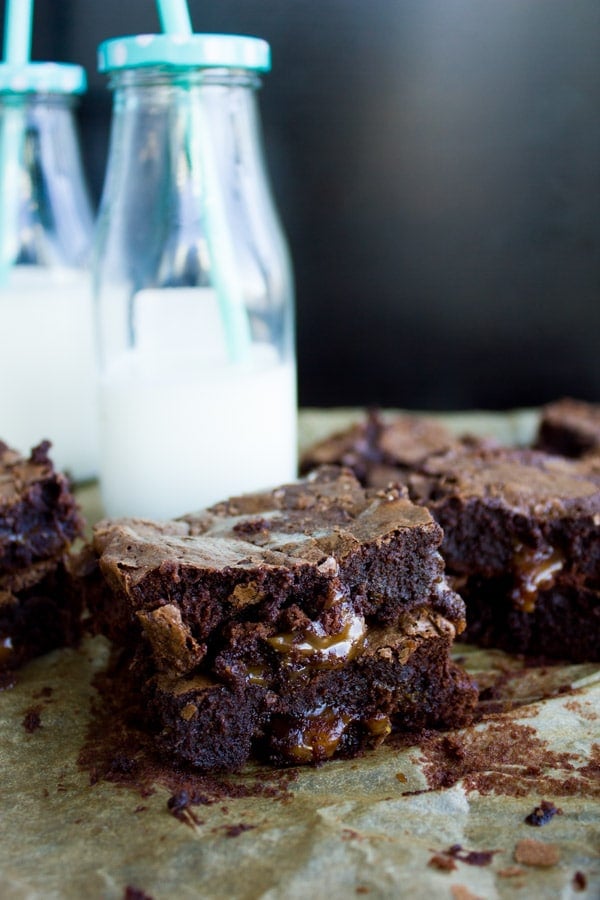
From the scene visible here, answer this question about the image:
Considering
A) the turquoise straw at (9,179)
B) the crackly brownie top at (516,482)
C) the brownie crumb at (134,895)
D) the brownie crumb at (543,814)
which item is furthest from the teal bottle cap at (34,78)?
the brownie crumb at (543,814)

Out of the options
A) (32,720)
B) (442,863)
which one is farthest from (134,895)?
(32,720)

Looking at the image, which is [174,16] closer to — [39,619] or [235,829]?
[39,619]

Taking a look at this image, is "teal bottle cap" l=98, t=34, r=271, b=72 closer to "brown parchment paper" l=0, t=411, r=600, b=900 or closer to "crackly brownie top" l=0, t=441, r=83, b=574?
"crackly brownie top" l=0, t=441, r=83, b=574

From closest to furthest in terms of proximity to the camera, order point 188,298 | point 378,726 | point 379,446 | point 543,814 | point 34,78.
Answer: point 543,814 → point 378,726 → point 188,298 → point 34,78 → point 379,446

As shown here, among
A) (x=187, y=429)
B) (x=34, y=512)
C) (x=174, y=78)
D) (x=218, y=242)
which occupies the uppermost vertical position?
(x=174, y=78)

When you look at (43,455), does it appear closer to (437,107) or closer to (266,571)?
(266,571)

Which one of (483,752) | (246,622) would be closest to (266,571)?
(246,622)

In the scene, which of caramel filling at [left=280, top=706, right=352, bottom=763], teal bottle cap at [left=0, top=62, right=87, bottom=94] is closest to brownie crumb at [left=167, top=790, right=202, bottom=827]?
caramel filling at [left=280, top=706, right=352, bottom=763]
